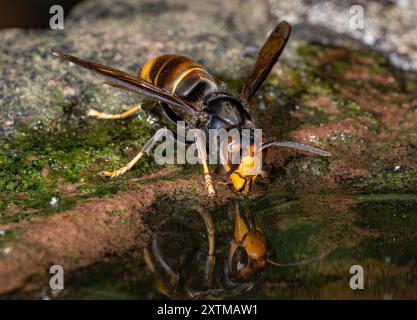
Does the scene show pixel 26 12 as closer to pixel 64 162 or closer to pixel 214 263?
pixel 64 162

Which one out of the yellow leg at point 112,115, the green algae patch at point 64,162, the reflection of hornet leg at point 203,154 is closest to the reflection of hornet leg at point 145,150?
the green algae patch at point 64,162

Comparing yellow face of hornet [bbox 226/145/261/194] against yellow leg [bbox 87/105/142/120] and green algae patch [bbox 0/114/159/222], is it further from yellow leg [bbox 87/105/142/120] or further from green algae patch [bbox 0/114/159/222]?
yellow leg [bbox 87/105/142/120]

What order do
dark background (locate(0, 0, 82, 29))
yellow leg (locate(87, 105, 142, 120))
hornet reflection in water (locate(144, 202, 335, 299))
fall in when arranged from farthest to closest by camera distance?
dark background (locate(0, 0, 82, 29)), yellow leg (locate(87, 105, 142, 120)), hornet reflection in water (locate(144, 202, 335, 299))

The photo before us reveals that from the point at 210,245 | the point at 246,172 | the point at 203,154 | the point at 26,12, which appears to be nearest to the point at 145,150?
the point at 203,154

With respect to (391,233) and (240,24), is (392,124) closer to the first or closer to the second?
(391,233)

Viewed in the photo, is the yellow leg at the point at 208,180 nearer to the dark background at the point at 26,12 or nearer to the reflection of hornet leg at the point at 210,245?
the reflection of hornet leg at the point at 210,245

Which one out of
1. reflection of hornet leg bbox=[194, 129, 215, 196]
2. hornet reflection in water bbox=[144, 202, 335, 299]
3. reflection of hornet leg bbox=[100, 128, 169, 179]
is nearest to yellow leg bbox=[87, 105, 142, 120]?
reflection of hornet leg bbox=[100, 128, 169, 179]
